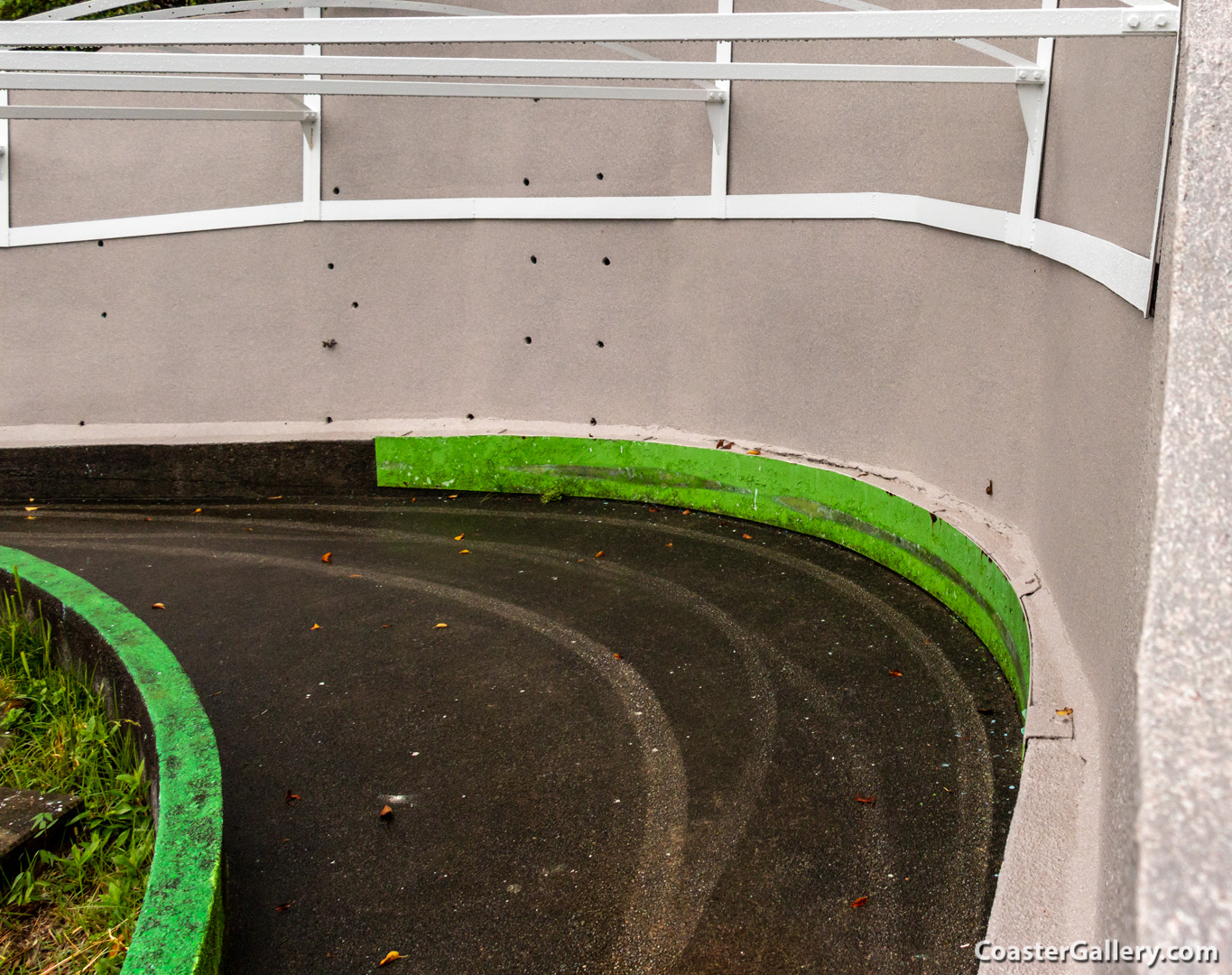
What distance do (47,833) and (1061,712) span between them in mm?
3175

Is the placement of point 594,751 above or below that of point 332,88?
below

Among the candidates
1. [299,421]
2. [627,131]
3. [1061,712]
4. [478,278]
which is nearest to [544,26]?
[1061,712]

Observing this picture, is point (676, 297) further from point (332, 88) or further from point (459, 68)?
point (459, 68)

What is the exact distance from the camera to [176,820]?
2650 mm

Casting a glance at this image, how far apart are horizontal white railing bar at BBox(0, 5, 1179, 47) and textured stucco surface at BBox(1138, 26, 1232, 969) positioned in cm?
107

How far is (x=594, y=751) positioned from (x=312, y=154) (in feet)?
19.4

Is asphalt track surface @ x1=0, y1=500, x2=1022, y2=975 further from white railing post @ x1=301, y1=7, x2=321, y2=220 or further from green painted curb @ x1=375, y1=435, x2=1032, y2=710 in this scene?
white railing post @ x1=301, y1=7, x2=321, y2=220

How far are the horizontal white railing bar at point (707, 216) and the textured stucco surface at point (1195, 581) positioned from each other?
1368 millimetres

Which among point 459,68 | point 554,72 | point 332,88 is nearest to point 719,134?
point 332,88

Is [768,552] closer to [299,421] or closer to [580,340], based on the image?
[580,340]

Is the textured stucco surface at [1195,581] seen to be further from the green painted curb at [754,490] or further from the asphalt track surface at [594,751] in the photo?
the green painted curb at [754,490]

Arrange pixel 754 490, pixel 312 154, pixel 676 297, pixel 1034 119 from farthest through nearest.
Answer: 1. pixel 312 154
2. pixel 676 297
3. pixel 754 490
4. pixel 1034 119

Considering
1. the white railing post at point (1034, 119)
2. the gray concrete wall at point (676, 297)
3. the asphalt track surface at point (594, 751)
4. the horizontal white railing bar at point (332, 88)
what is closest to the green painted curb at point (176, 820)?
the asphalt track surface at point (594, 751)

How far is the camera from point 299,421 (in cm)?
849
